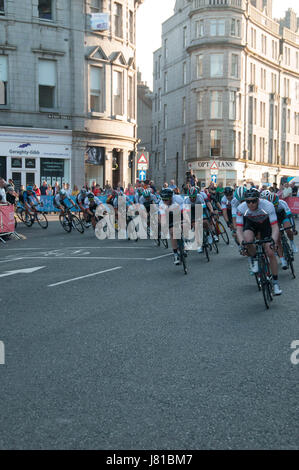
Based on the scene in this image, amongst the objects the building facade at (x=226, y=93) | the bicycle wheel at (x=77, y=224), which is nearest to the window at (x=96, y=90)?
the building facade at (x=226, y=93)

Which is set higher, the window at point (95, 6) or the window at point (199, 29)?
the window at point (199, 29)

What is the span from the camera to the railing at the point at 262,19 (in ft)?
205

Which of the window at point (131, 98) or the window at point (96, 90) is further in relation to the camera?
the window at point (131, 98)

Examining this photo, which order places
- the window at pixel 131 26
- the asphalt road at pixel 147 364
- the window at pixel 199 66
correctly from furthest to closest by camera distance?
the window at pixel 199 66 → the window at pixel 131 26 → the asphalt road at pixel 147 364

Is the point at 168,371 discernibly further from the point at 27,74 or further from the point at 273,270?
the point at 27,74

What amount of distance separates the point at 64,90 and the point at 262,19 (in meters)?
36.7

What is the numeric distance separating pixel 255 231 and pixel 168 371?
4.53 m

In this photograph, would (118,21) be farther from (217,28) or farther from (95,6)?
(217,28)

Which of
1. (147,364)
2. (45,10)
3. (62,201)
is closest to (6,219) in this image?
(62,201)

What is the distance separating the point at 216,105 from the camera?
5944 centimetres

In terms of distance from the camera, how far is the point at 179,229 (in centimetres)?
1252

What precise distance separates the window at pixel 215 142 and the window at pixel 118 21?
2123 cm

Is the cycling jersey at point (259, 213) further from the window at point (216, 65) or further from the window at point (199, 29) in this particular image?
the window at point (199, 29)
